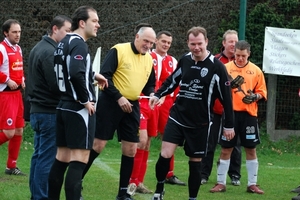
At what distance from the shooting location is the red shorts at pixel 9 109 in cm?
991

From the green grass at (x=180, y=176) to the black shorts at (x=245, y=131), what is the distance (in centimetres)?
65

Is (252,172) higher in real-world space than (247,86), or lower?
lower

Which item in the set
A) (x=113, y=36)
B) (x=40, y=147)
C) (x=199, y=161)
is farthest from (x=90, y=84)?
A: (x=113, y=36)

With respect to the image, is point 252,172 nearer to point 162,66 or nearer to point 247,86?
point 247,86

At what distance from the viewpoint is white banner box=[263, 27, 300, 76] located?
13.5 metres

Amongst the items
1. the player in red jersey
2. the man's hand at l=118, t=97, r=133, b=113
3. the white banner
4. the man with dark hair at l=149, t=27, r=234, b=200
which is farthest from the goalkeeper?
the white banner

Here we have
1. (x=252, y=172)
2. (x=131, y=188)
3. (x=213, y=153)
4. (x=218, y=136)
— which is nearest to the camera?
(x=131, y=188)

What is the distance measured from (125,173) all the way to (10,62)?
3014 millimetres

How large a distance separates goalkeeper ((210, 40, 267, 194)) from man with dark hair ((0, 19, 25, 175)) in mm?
2926

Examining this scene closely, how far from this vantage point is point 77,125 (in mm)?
6570

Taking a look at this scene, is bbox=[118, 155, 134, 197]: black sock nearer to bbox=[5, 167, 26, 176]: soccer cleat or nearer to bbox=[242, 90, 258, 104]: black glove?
bbox=[242, 90, 258, 104]: black glove

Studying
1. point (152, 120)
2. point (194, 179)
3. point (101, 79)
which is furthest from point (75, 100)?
point (152, 120)

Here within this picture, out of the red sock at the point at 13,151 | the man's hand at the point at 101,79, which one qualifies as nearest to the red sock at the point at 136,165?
the man's hand at the point at 101,79

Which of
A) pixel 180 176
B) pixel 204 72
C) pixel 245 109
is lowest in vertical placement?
pixel 180 176
